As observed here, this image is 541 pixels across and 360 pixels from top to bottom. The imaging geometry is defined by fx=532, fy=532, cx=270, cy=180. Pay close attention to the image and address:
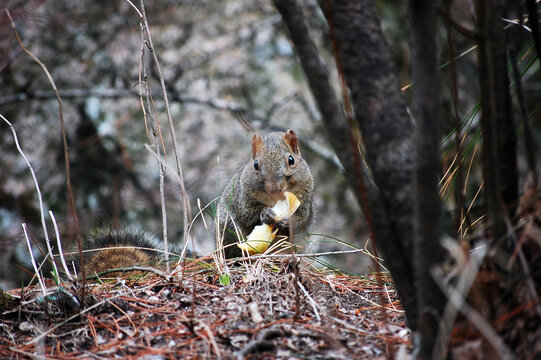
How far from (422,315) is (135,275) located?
4.91 ft

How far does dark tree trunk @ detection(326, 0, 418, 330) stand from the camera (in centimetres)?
141

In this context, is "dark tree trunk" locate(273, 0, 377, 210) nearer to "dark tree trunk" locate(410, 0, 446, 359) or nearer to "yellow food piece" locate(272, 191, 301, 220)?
"dark tree trunk" locate(410, 0, 446, 359)

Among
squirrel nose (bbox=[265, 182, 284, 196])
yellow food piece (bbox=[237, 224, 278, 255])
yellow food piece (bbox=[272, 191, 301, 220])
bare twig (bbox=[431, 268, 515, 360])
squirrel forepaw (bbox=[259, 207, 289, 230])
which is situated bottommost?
yellow food piece (bbox=[237, 224, 278, 255])

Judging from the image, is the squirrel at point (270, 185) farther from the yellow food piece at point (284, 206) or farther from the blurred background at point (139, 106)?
the blurred background at point (139, 106)

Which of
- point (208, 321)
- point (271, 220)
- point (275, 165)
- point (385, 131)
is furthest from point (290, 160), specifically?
point (385, 131)

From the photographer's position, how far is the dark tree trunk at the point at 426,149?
1.19 m

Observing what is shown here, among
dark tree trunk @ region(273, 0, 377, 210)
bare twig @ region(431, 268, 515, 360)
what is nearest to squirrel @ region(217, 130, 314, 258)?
dark tree trunk @ region(273, 0, 377, 210)

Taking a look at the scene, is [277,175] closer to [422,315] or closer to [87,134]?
[422,315]

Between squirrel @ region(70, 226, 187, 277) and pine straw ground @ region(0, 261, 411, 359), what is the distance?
380mm

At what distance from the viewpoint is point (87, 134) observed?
16.6 feet

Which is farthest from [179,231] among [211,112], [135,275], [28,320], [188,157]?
[28,320]

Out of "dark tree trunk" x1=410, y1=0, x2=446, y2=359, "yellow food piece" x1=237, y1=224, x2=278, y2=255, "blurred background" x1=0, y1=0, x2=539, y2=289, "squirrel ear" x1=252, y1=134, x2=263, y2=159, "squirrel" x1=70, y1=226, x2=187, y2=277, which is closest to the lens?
"dark tree trunk" x1=410, y1=0, x2=446, y2=359

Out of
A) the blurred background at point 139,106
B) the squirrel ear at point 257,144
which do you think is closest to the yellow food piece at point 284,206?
the squirrel ear at point 257,144

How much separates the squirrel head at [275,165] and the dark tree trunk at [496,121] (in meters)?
1.80
